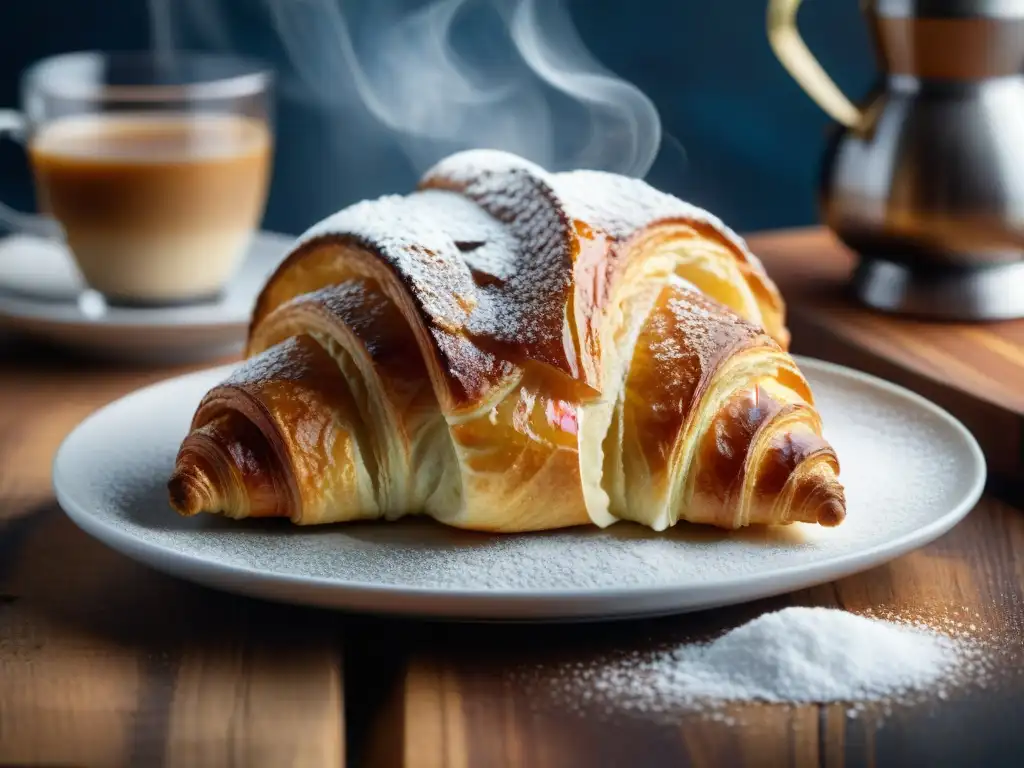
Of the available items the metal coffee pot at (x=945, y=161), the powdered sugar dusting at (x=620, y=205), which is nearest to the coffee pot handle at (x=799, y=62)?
the metal coffee pot at (x=945, y=161)

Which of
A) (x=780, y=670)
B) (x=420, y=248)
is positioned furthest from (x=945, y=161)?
(x=780, y=670)

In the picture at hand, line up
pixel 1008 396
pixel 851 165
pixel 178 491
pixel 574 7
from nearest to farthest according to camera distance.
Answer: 1. pixel 178 491
2. pixel 1008 396
3. pixel 851 165
4. pixel 574 7

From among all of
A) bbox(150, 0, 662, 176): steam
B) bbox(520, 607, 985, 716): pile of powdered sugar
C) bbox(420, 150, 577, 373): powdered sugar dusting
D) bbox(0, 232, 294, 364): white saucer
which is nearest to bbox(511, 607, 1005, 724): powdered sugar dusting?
bbox(520, 607, 985, 716): pile of powdered sugar

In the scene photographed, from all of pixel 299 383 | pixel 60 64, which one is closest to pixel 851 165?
pixel 299 383

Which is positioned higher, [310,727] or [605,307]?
[605,307]

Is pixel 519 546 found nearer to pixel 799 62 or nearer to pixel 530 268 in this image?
pixel 530 268

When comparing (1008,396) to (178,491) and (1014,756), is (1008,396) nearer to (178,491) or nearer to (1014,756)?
(1014,756)
